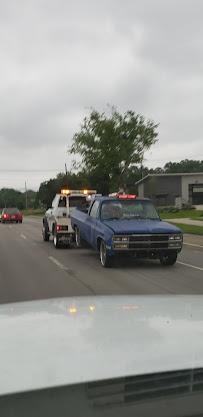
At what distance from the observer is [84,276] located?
524 inches

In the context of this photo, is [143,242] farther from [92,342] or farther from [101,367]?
[101,367]

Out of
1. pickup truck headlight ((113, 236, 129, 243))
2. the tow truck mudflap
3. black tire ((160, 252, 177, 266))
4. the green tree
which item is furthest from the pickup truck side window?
the green tree

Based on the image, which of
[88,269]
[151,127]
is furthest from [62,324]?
[151,127]

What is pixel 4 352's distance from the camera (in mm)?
2947

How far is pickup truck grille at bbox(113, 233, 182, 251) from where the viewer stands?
14.5 metres

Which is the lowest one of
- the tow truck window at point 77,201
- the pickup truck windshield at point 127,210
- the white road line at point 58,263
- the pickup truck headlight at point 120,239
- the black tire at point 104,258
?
the white road line at point 58,263

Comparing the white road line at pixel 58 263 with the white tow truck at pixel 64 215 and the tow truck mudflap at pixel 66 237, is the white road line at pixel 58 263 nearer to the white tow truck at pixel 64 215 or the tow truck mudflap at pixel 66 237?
the white tow truck at pixel 64 215

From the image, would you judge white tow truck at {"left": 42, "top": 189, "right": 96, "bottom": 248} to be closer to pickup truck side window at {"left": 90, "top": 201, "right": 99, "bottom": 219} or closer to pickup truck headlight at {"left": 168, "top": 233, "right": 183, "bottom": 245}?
pickup truck side window at {"left": 90, "top": 201, "right": 99, "bottom": 219}

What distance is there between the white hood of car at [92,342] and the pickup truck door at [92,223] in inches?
455

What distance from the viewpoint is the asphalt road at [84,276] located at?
433 inches

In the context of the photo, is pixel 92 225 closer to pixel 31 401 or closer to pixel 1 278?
pixel 1 278

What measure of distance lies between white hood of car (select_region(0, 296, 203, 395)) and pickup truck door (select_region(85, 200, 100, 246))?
1157 centimetres

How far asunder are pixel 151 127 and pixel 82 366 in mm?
53095

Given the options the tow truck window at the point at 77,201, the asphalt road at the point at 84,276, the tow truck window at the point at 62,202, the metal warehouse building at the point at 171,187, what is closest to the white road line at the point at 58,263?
the asphalt road at the point at 84,276
